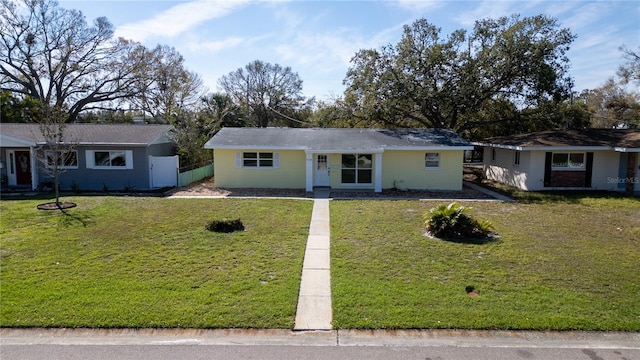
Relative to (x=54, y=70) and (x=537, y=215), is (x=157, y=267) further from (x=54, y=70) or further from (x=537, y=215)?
(x=54, y=70)

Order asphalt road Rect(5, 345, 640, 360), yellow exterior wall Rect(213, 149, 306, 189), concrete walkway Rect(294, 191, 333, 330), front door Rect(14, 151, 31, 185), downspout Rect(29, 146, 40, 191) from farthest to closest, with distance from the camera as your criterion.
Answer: front door Rect(14, 151, 31, 185) → yellow exterior wall Rect(213, 149, 306, 189) → downspout Rect(29, 146, 40, 191) → concrete walkway Rect(294, 191, 333, 330) → asphalt road Rect(5, 345, 640, 360)

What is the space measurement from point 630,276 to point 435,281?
3.94m

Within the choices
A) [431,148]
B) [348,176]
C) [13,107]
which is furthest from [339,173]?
[13,107]

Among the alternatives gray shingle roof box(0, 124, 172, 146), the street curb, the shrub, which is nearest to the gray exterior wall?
gray shingle roof box(0, 124, 172, 146)

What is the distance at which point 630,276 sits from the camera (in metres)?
7.93

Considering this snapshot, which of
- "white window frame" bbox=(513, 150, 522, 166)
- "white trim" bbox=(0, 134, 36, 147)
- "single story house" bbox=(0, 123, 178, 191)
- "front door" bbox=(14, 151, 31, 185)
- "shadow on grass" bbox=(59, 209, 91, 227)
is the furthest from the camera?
"white window frame" bbox=(513, 150, 522, 166)

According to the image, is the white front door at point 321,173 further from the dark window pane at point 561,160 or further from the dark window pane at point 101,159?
the dark window pane at point 561,160

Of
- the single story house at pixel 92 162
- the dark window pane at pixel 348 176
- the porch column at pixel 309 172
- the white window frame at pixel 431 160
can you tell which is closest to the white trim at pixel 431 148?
the white window frame at pixel 431 160

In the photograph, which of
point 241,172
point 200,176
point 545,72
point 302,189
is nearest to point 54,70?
point 200,176

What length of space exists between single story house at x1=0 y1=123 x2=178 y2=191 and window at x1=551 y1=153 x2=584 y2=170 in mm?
19726

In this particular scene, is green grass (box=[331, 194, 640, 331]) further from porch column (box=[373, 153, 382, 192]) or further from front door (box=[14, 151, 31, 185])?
front door (box=[14, 151, 31, 185])

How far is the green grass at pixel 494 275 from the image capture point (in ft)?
20.3

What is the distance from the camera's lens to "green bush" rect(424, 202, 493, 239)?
418 inches

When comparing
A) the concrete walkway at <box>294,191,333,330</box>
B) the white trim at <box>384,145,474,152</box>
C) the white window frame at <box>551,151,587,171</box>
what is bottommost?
the concrete walkway at <box>294,191,333,330</box>
